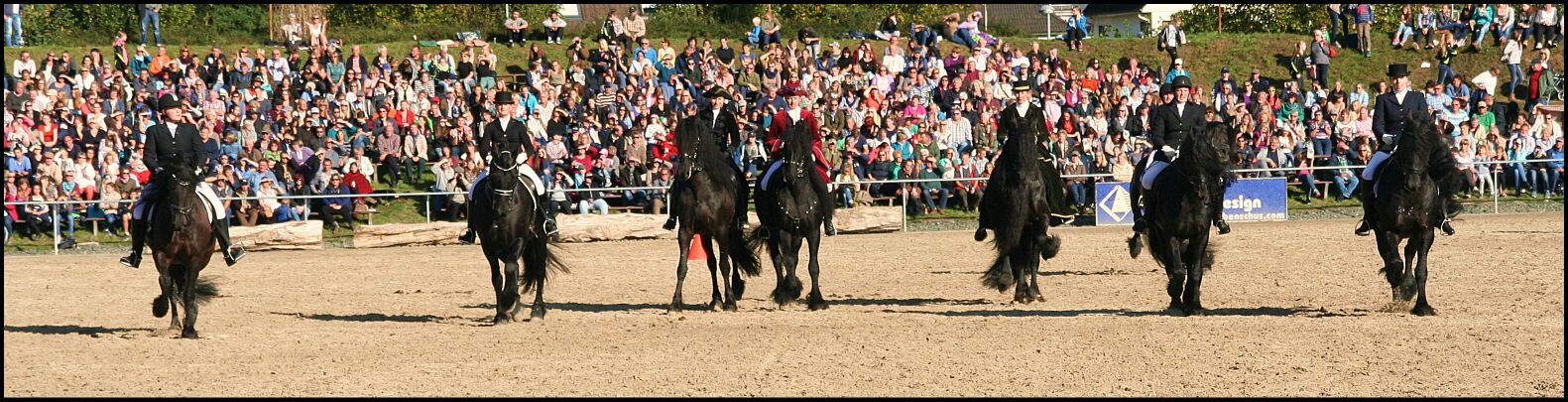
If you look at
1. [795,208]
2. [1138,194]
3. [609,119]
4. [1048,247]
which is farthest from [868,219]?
[795,208]

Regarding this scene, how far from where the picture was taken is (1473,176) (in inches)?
1109

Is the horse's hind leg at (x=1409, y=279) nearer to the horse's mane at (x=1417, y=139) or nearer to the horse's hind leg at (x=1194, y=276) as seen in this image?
the horse's mane at (x=1417, y=139)

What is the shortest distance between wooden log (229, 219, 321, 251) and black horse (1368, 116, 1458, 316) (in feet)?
56.2

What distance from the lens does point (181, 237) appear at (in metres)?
13.4

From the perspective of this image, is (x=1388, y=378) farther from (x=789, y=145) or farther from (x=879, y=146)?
(x=879, y=146)

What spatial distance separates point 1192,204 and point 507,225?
602 centimetres

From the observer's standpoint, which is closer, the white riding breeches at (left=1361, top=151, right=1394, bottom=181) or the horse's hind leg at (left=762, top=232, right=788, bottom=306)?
the white riding breeches at (left=1361, top=151, right=1394, bottom=181)

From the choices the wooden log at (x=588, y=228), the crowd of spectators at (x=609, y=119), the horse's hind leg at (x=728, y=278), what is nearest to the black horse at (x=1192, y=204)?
the horse's hind leg at (x=728, y=278)

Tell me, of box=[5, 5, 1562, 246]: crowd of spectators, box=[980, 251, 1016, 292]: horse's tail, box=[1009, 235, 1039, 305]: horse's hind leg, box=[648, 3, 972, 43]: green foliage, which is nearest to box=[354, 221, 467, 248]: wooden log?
box=[5, 5, 1562, 246]: crowd of spectators

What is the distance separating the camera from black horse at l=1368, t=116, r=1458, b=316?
13305 millimetres

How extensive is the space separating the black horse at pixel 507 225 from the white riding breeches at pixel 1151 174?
5595 millimetres

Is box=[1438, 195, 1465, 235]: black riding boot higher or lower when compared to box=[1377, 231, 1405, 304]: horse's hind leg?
higher

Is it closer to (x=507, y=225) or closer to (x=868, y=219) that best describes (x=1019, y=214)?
(x=507, y=225)

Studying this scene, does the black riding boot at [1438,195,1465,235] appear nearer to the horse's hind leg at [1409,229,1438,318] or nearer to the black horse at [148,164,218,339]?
the horse's hind leg at [1409,229,1438,318]
